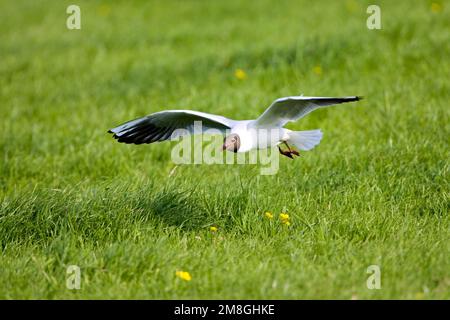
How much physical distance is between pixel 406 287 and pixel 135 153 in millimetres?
3215

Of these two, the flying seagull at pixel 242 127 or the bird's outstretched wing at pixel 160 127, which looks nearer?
the flying seagull at pixel 242 127

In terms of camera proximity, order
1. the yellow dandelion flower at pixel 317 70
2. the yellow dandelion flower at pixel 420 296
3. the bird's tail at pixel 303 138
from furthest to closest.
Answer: the yellow dandelion flower at pixel 317 70
the bird's tail at pixel 303 138
the yellow dandelion flower at pixel 420 296

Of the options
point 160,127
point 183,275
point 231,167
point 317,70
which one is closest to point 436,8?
point 317,70

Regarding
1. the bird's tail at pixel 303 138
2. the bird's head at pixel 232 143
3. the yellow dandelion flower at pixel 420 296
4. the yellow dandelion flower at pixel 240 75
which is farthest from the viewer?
the yellow dandelion flower at pixel 240 75

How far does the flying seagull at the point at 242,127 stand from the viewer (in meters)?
4.50

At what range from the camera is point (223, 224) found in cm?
466

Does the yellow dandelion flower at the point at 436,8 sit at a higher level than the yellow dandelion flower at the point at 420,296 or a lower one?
higher

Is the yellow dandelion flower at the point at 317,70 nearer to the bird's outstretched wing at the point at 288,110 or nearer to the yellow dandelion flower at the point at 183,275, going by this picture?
the bird's outstretched wing at the point at 288,110

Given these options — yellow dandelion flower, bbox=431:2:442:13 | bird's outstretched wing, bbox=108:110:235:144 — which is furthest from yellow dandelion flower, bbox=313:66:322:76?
bird's outstretched wing, bbox=108:110:235:144

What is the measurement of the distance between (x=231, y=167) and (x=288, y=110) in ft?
4.10

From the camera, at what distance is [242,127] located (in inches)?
183

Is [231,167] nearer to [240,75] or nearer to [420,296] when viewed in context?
[420,296]

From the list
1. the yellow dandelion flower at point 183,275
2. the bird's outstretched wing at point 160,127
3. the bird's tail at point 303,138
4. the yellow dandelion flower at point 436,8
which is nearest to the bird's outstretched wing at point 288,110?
the bird's tail at point 303,138

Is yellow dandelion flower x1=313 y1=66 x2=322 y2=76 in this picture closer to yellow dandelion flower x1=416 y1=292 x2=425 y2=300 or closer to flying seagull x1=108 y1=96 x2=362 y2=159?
flying seagull x1=108 y1=96 x2=362 y2=159
